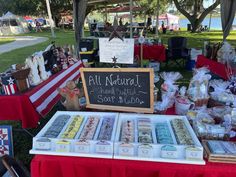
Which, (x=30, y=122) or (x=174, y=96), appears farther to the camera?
(x=30, y=122)

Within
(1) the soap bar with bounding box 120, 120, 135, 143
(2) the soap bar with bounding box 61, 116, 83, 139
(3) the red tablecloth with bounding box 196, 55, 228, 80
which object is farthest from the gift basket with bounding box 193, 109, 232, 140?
(3) the red tablecloth with bounding box 196, 55, 228, 80

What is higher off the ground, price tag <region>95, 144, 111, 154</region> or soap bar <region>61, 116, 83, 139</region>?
soap bar <region>61, 116, 83, 139</region>

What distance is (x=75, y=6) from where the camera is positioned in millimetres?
6223

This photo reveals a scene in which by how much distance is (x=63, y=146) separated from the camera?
4.15ft

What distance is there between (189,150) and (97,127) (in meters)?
0.58

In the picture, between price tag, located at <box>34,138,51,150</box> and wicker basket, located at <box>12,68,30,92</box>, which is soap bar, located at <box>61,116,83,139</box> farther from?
wicker basket, located at <box>12,68,30,92</box>

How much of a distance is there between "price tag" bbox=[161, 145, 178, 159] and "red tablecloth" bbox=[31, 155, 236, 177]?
4 cm

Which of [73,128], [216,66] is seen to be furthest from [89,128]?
[216,66]

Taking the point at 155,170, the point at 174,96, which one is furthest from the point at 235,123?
the point at 155,170

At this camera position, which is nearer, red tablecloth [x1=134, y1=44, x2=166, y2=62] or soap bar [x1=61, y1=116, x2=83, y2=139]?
soap bar [x1=61, y1=116, x2=83, y2=139]

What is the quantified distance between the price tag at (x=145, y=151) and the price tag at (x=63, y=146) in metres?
0.41

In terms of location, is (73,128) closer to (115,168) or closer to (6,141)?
(115,168)

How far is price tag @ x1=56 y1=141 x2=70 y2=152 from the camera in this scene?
49.6 inches

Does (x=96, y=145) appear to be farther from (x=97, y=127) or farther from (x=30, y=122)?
(x=30, y=122)
